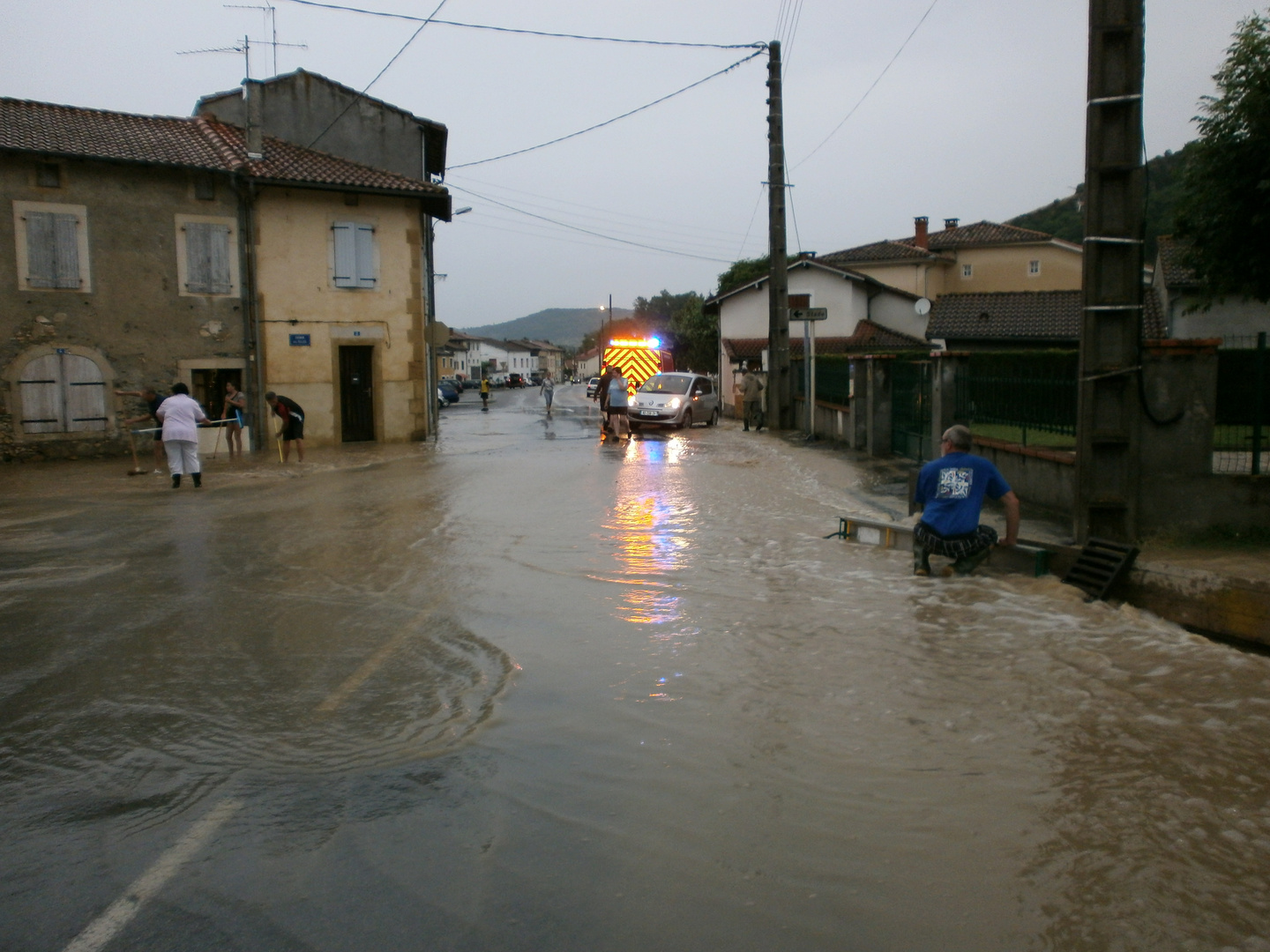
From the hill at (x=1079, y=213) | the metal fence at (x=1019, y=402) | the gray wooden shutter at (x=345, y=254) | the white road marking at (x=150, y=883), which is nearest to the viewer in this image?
the white road marking at (x=150, y=883)

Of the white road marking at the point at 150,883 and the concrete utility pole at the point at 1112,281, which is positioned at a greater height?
the concrete utility pole at the point at 1112,281

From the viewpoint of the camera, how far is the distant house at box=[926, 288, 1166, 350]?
39.7m

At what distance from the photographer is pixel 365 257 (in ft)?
80.2

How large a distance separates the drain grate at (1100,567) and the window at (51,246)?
20042 mm

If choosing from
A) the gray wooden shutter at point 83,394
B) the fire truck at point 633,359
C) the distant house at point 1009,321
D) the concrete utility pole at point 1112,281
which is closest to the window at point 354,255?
the gray wooden shutter at point 83,394

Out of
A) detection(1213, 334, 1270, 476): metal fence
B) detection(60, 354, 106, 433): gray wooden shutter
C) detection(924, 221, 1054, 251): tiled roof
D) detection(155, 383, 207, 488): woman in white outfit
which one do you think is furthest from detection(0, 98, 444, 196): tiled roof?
detection(924, 221, 1054, 251): tiled roof

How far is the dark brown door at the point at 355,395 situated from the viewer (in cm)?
2472

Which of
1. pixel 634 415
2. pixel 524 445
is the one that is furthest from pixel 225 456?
pixel 634 415

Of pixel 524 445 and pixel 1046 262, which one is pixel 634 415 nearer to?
pixel 524 445

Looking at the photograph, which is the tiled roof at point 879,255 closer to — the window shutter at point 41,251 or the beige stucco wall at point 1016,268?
the beige stucco wall at point 1016,268

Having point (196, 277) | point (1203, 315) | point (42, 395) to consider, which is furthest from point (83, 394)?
point (1203, 315)

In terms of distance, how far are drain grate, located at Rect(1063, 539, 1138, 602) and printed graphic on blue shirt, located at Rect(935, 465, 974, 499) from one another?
1.03m

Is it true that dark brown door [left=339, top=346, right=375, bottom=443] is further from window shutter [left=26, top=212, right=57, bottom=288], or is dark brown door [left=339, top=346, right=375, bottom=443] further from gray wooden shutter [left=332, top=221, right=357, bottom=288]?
window shutter [left=26, top=212, right=57, bottom=288]

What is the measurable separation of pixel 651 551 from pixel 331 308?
1658cm
